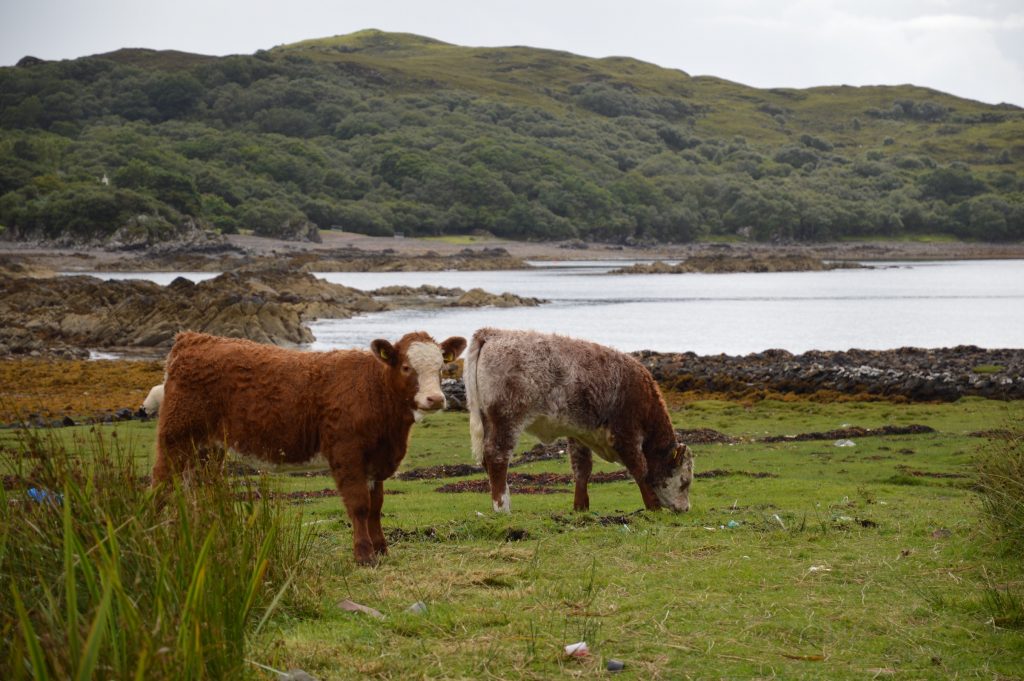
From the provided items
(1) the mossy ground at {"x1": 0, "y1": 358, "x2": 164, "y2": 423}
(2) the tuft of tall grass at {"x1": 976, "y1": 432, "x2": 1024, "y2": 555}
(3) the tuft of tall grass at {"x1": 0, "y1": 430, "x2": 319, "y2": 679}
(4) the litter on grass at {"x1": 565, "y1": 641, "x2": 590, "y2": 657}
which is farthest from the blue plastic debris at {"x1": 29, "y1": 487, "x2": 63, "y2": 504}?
(1) the mossy ground at {"x1": 0, "y1": 358, "x2": 164, "y2": 423}

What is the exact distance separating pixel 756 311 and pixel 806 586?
227 feet

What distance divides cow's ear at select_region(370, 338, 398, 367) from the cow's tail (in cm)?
332

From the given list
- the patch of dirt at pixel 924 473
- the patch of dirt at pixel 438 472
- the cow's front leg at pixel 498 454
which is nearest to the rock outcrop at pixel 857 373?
the patch of dirt at pixel 924 473

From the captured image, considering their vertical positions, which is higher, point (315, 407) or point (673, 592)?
point (315, 407)

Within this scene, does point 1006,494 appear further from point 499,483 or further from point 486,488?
point 486,488

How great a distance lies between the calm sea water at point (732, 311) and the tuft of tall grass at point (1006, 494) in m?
35.8

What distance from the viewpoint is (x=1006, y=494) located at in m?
9.49

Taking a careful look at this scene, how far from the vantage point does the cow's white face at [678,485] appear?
13.4 meters

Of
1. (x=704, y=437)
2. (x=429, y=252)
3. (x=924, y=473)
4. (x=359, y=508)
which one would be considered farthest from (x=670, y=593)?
(x=429, y=252)

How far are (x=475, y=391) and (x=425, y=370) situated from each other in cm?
364

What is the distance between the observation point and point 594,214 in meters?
162

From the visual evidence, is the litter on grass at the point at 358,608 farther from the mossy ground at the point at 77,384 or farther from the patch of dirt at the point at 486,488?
the mossy ground at the point at 77,384

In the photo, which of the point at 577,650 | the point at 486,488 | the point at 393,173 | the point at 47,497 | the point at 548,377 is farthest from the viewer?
the point at 393,173

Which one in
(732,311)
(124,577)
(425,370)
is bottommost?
(732,311)
